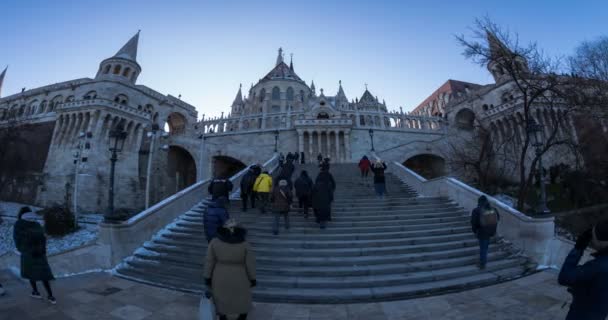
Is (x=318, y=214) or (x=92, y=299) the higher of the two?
(x=318, y=214)

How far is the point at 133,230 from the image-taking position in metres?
6.25

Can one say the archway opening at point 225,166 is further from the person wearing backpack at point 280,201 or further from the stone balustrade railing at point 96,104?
the person wearing backpack at point 280,201

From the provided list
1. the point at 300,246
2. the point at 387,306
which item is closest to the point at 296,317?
the point at 387,306

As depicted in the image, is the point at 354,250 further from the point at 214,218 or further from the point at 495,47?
the point at 495,47

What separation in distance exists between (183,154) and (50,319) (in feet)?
89.3

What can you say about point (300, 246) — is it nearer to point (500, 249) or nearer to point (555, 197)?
point (500, 249)

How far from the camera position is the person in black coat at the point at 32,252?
3926 millimetres

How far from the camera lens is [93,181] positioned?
21.1 m

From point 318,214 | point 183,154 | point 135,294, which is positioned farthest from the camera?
point 183,154

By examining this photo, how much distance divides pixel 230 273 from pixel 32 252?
3.47m

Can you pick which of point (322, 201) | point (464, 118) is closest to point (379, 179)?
point (322, 201)

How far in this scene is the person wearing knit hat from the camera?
1.83m

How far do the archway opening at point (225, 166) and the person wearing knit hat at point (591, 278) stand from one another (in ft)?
84.8

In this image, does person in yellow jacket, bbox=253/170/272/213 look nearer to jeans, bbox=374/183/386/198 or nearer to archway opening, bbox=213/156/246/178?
jeans, bbox=374/183/386/198
